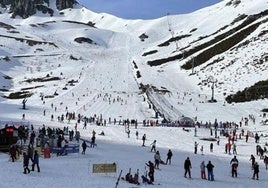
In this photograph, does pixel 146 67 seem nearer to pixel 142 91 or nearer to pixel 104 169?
pixel 142 91

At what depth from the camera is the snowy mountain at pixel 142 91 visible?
28.8 meters

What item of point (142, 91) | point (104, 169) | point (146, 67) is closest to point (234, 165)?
point (104, 169)

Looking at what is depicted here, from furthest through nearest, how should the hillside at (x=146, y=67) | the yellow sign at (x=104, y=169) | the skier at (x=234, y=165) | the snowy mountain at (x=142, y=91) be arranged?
the hillside at (x=146, y=67) < the snowy mountain at (x=142, y=91) < the skier at (x=234, y=165) < the yellow sign at (x=104, y=169)

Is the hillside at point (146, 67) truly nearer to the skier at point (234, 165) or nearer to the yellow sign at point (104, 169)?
the skier at point (234, 165)

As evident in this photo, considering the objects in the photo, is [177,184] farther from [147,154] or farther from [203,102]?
[203,102]

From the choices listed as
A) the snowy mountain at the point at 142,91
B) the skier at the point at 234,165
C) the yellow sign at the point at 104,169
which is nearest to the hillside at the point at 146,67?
the snowy mountain at the point at 142,91

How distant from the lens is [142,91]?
76.1 meters

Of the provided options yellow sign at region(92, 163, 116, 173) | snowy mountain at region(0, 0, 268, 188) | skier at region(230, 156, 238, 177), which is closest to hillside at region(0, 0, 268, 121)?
snowy mountain at region(0, 0, 268, 188)

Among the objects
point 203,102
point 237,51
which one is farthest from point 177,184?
point 237,51

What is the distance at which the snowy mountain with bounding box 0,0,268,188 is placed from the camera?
94.4 feet

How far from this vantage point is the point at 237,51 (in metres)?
96.1

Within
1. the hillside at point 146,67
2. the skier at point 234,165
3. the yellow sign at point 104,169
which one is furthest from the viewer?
the hillside at point 146,67

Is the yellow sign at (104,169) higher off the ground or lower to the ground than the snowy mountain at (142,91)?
lower

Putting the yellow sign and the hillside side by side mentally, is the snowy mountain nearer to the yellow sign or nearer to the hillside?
the hillside
